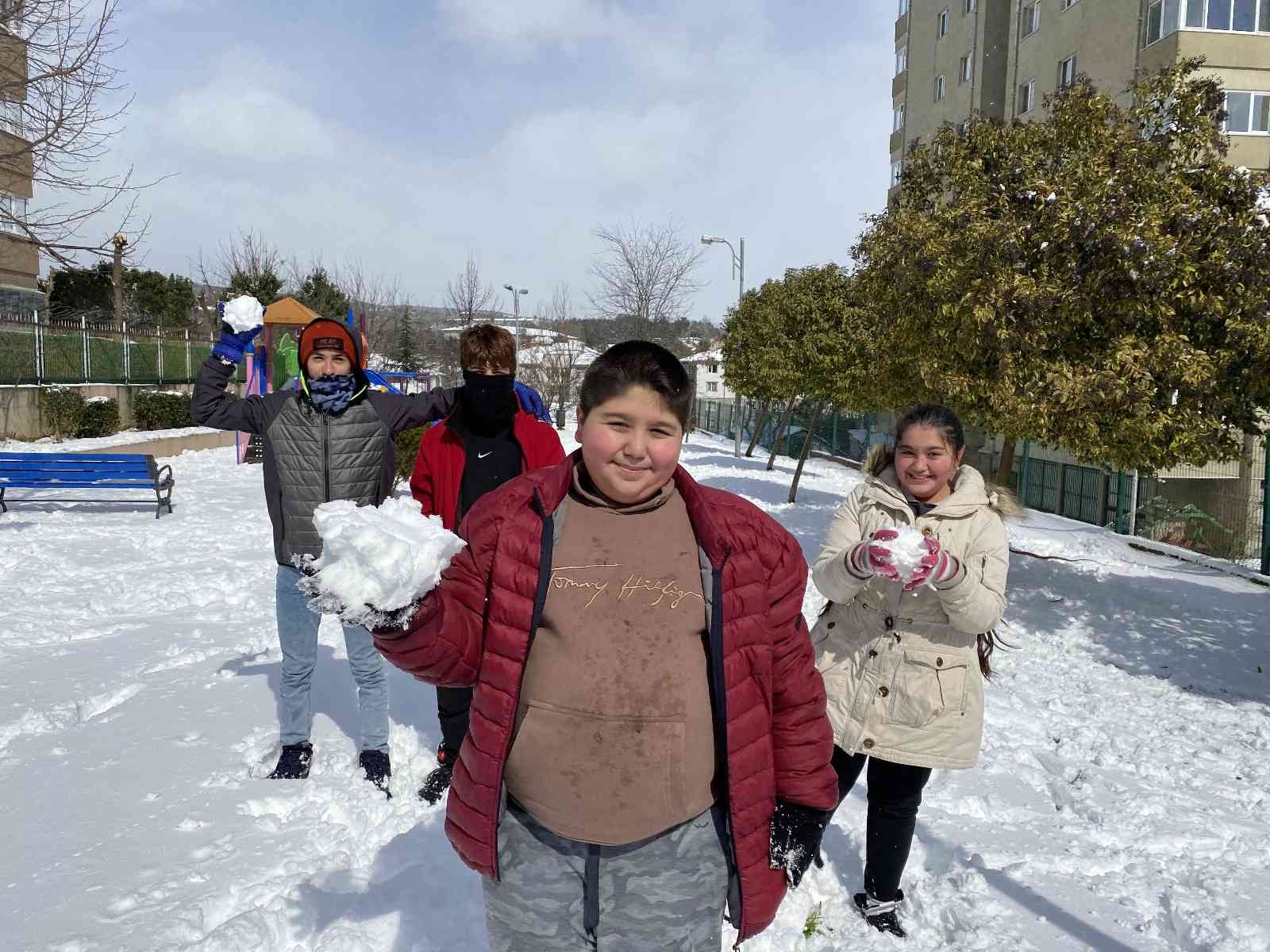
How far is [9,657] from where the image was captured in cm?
519

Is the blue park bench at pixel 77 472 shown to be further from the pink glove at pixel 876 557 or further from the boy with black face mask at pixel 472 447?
the pink glove at pixel 876 557

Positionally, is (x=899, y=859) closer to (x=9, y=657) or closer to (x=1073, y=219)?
(x=9, y=657)

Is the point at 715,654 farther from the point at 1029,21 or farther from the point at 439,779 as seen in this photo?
the point at 1029,21

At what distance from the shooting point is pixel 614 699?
1.66 m

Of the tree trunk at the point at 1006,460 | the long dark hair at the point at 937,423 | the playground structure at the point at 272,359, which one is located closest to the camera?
the long dark hair at the point at 937,423

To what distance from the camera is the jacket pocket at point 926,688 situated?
2.72 meters

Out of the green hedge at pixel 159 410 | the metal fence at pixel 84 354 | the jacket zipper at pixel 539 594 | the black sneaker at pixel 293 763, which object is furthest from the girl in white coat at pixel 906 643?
the green hedge at pixel 159 410

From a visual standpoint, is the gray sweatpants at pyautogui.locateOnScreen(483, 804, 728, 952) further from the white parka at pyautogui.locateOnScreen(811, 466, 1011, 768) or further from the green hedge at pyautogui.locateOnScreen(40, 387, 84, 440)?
the green hedge at pyautogui.locateOnScreen(40, 387, 84, 440)

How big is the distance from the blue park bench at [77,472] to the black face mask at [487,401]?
26.7ft

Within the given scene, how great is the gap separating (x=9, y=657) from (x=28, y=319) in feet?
44.9

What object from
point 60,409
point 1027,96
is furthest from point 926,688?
point 1027,96

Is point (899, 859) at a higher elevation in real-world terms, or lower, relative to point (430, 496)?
lower

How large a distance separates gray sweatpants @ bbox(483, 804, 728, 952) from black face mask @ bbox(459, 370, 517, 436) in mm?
2052

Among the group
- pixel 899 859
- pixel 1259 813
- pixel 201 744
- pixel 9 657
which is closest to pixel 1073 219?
pixel 1259 813
